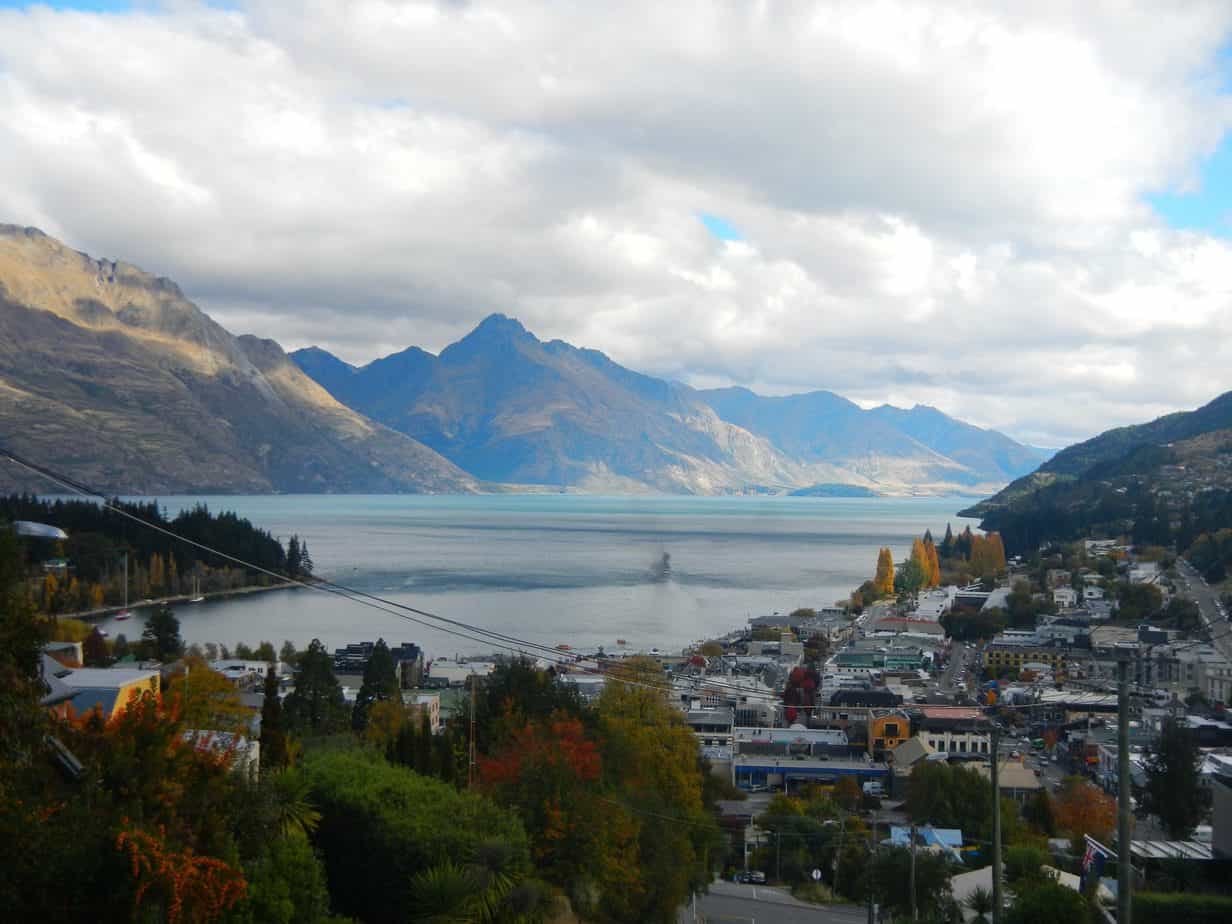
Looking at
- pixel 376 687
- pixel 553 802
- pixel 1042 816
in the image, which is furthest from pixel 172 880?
pixel 376 687

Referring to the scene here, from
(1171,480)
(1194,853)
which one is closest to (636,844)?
(1194,853)

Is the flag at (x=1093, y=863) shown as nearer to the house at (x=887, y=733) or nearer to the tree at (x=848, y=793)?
the tree at (x=848, y=793)

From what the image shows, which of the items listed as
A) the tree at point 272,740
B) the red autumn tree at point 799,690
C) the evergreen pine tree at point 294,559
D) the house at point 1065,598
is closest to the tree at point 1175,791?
the red autumn tree at point 799,690

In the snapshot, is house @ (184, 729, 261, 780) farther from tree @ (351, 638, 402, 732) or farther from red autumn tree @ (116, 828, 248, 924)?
tree @ (351, 638, 402, 732)

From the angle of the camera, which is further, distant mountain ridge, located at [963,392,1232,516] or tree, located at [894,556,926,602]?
distant mountain ridge, located at [963,392,1232,516]

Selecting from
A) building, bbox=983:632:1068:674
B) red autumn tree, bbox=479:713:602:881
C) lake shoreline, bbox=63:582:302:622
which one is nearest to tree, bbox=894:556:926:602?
building, bbox=983:632:1068:674
